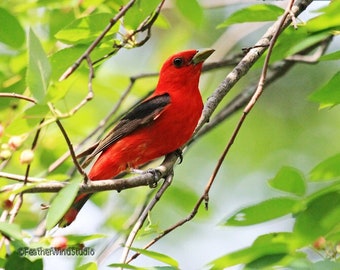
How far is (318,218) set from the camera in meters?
3.02

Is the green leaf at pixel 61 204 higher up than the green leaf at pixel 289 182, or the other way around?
the green leaf at pixel 289 182

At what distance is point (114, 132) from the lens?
5602mm

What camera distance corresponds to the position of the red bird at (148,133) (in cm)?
528

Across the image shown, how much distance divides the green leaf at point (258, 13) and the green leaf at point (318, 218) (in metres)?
1.37

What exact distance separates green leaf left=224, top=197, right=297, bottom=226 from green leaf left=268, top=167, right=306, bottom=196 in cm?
9

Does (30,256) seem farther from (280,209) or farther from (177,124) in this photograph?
(177,124)

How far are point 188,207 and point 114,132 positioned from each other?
3.00ft

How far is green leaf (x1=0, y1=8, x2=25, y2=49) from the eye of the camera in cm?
444

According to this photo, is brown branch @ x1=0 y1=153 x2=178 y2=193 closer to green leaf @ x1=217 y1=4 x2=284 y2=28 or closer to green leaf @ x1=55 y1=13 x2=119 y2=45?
green leaf @ x1=55 y1=13 x2=119 y2=45

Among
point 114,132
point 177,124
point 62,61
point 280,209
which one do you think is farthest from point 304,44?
point 114,132

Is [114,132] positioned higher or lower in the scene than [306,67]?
lower

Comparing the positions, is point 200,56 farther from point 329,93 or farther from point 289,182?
point 289,182

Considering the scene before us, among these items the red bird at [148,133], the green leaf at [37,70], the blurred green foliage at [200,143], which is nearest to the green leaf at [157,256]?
the blurred green foliage at [200,143]

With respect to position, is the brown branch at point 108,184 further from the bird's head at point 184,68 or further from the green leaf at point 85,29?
the bird's head at point 184,68
